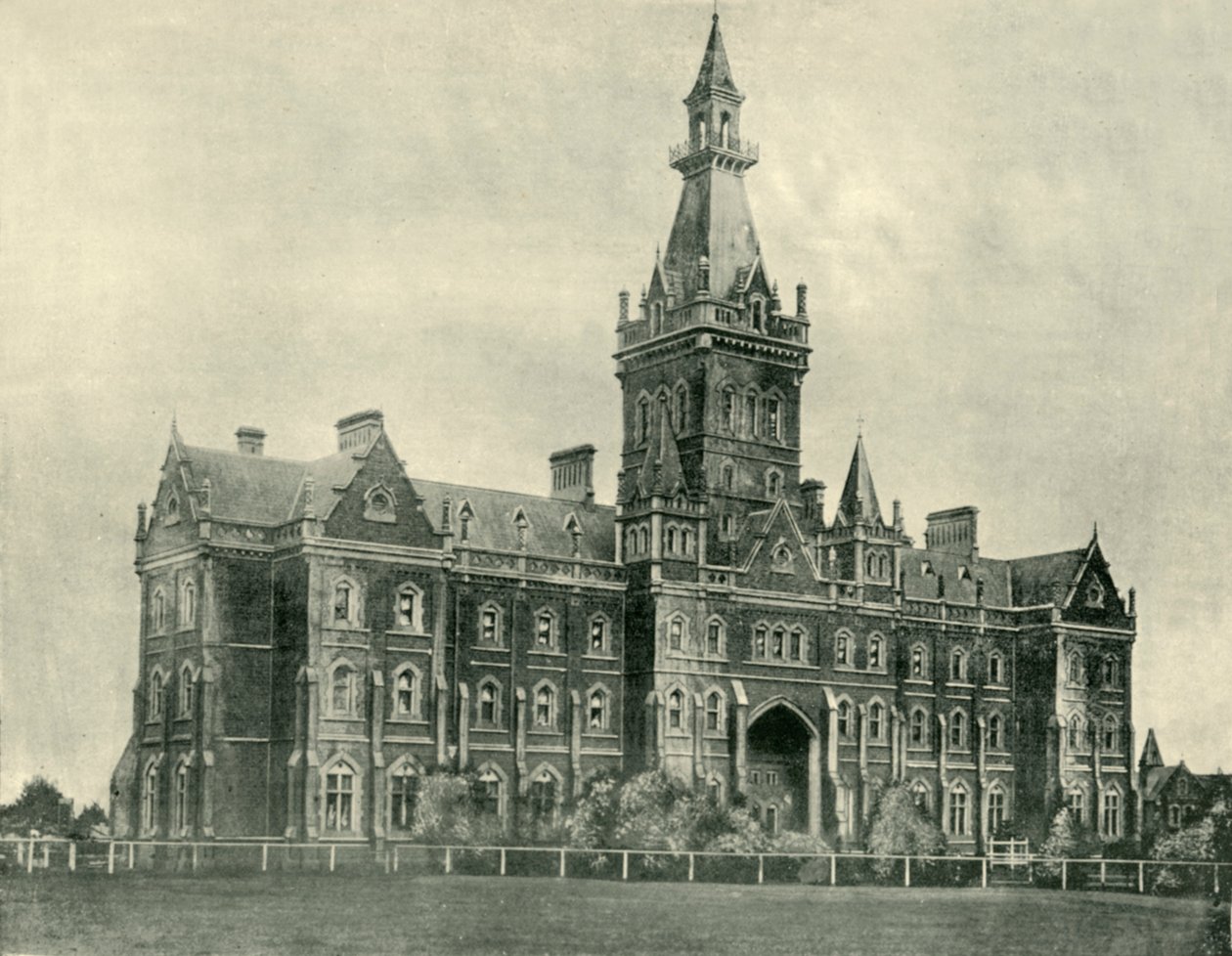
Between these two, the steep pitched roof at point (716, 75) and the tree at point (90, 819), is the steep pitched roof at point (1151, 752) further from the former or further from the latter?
the tree at point (90, 819)

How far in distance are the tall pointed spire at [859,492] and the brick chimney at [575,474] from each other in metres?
9.71

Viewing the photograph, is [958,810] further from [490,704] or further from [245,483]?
[245,483]

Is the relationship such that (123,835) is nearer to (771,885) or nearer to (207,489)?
(207,489)

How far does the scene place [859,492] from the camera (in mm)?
65688

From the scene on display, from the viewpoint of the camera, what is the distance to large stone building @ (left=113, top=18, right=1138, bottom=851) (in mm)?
51781

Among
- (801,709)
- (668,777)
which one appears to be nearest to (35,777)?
(668,777)

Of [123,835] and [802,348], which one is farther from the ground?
[802,348]

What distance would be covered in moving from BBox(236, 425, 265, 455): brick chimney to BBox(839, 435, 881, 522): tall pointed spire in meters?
22.4

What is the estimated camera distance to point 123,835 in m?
53.3

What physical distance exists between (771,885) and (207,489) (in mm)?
20506

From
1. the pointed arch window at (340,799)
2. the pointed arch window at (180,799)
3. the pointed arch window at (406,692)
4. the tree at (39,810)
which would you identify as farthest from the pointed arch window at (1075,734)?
the tree at (39,810)

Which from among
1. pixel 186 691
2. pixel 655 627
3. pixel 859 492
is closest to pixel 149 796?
pixel 186 691

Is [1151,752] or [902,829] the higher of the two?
[1151,752]

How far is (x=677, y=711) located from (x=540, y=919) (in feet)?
87.5
